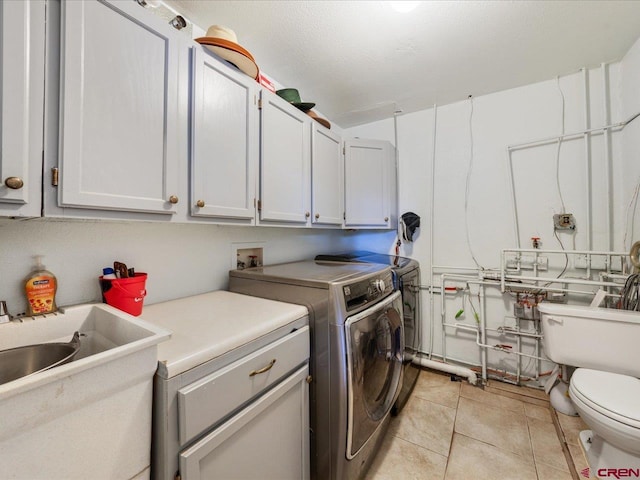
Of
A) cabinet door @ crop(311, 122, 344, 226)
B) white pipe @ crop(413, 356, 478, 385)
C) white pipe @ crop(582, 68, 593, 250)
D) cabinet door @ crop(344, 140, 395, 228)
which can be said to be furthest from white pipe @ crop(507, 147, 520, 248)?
cabinet door @ crop(311, 122, 344, 226)

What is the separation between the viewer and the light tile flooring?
4.59 feet

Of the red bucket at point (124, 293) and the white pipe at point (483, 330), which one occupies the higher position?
the red bucket at point (124, 293)

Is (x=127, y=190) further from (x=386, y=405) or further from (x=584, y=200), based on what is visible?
(x=584, y=200)

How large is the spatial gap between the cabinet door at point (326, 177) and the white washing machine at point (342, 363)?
697 millimetres

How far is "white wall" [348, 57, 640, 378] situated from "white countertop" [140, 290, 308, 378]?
1.83m

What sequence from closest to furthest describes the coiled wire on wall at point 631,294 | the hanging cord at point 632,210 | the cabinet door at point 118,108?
the cabinet door at point 118,108 → the coiled wire on wall at point 631,294 → the hanging cord at point 632,210

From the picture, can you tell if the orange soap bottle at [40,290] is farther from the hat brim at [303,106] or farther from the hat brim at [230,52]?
the hat brim at [303,106]

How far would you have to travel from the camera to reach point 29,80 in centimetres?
69

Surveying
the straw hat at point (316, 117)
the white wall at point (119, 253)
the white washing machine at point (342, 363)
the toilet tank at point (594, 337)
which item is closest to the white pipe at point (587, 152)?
the toilet tank at point (594, 337)

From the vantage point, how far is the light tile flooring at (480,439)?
1400 mm

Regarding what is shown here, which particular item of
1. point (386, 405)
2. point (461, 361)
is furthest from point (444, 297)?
point (386, 405)

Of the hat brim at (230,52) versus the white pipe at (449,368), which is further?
the white pipe at (449,368)

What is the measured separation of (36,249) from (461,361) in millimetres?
2952

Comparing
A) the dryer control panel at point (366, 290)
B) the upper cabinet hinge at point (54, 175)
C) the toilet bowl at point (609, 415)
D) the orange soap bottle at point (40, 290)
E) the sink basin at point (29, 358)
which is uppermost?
the upper cabinet hinge at point (54, 175)
